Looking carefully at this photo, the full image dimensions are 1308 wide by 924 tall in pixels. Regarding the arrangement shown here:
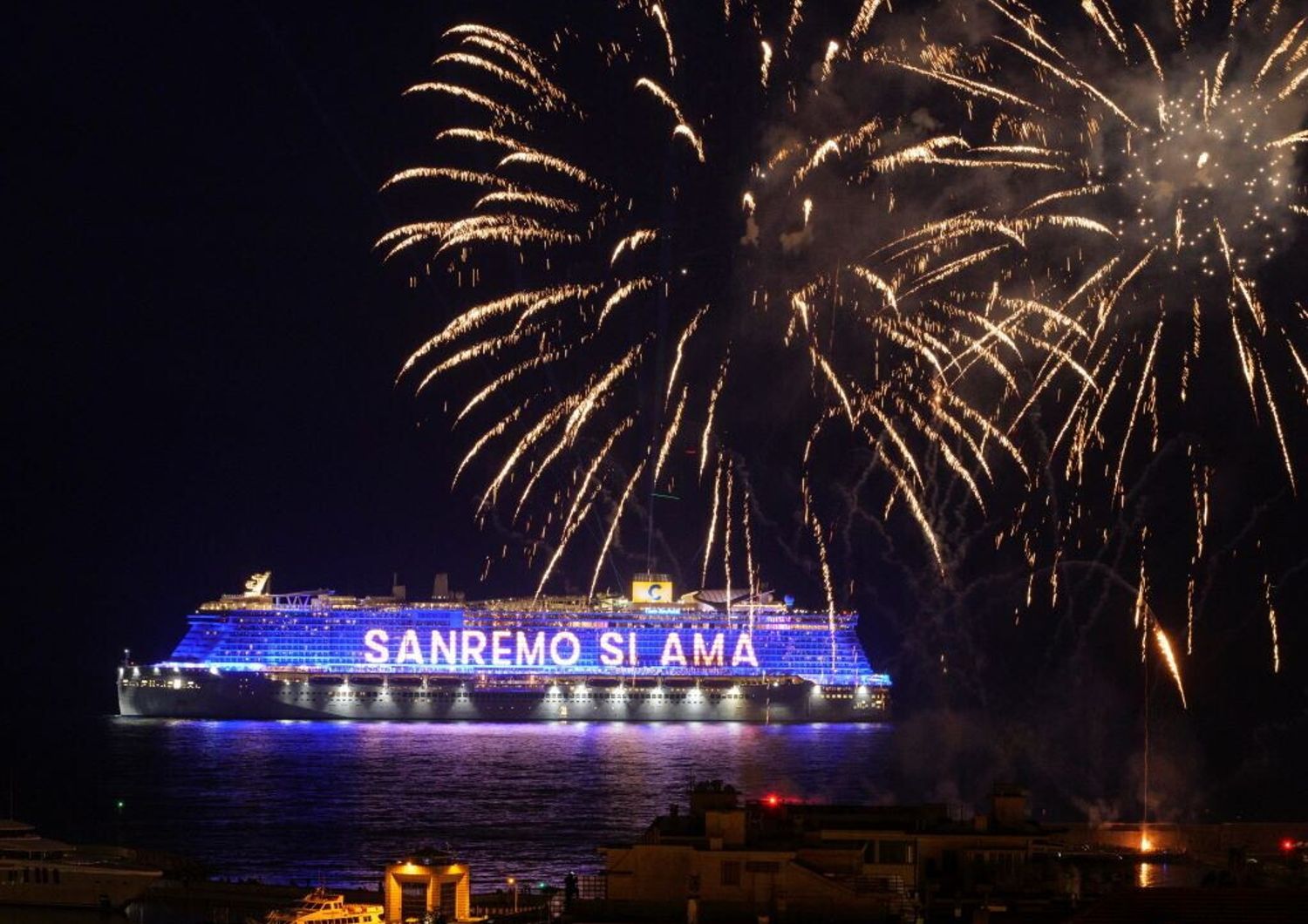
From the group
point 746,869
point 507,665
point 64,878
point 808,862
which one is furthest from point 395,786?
point 507,665

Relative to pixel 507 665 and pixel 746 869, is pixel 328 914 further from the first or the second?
pixel 507 665

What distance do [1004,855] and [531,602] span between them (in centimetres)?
7542

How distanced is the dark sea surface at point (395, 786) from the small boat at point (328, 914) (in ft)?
28.5

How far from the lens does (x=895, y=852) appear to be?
2348 centimetres

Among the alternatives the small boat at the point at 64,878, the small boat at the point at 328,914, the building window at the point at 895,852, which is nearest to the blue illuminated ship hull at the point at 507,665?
the small boat at the point at 64,878

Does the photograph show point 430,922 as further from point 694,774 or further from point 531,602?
point 531,602

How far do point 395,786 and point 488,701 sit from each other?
127ft

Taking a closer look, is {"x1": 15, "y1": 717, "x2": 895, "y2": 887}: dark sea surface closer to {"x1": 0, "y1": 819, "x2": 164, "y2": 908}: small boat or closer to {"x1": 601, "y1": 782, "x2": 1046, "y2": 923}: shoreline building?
{"x1": 0, "y1": 819, "x2": 164, "y2": 908}: small boat

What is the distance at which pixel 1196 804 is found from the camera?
49844mm

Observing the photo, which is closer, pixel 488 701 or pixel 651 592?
pixel 488 701

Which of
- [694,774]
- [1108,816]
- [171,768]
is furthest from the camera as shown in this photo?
[171,768]

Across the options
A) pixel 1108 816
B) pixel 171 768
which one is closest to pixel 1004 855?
pixel 1108 816

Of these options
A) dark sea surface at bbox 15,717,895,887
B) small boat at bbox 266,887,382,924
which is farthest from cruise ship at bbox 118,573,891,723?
small boat at bbox 266,887,382,924

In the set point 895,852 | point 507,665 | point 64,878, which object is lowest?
point 64,878
